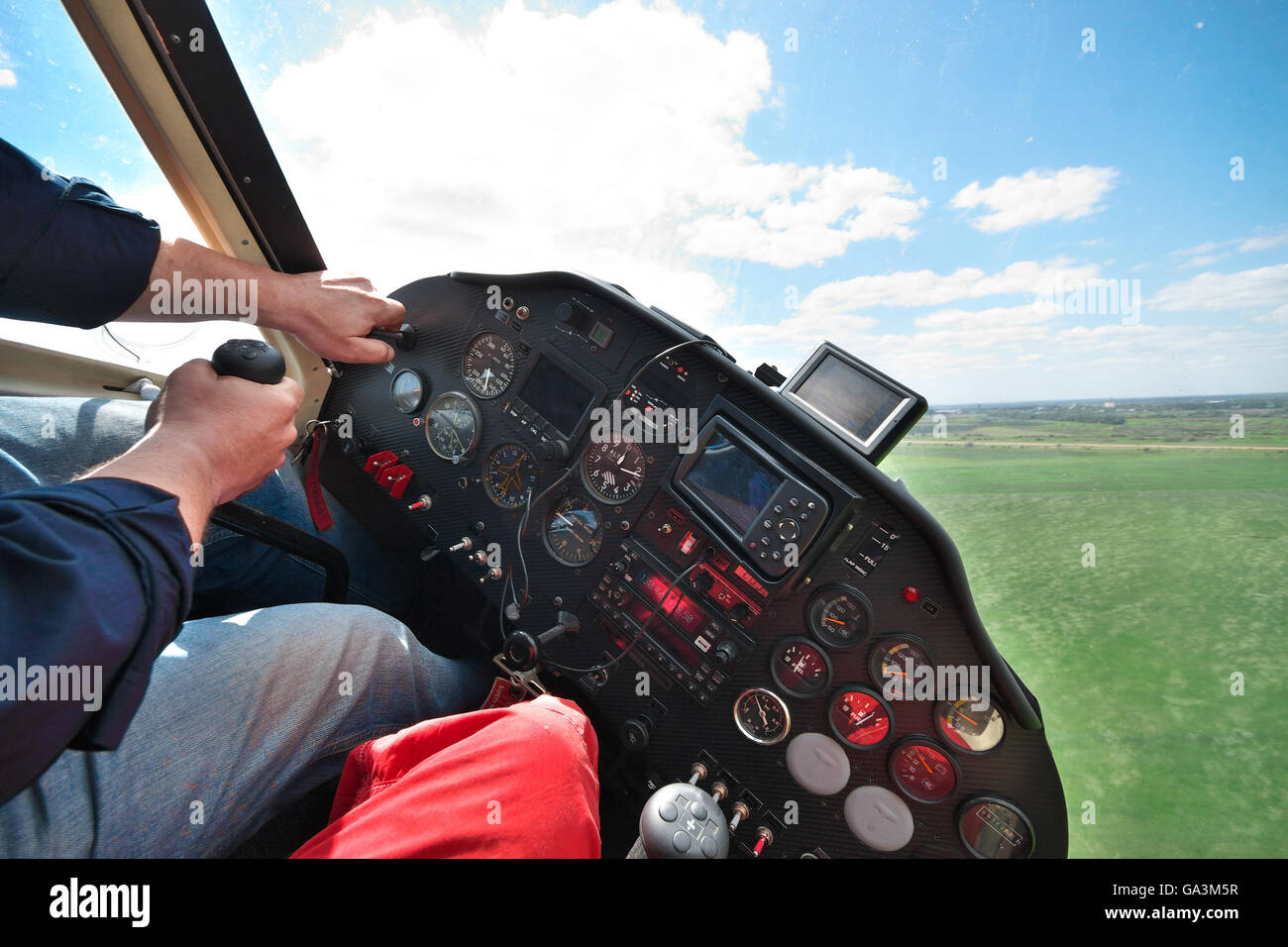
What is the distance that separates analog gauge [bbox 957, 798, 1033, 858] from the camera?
5.01 feet

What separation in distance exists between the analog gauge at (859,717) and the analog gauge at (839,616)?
16 centimetres

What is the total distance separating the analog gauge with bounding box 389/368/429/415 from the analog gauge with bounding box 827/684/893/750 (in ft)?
7.29

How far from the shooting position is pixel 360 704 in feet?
4.23

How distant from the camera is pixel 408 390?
2568mm

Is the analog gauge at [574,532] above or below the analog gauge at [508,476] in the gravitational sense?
below

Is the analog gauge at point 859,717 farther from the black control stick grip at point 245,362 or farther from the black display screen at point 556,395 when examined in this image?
the black control stick grip at point 245,362

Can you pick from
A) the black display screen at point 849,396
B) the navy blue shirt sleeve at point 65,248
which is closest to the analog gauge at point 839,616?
the black display screen at point 849,396

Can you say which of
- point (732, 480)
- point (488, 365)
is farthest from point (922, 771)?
point (488, 365)

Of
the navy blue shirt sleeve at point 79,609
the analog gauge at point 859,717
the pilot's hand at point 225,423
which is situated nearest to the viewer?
the navy blue shirt sleeve at point 79,609

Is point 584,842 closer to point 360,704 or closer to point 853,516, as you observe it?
point 360,704

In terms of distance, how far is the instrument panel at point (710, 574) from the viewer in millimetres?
1582

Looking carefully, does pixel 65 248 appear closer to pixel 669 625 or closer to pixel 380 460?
pixel 380 460

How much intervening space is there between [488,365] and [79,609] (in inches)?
79.9
